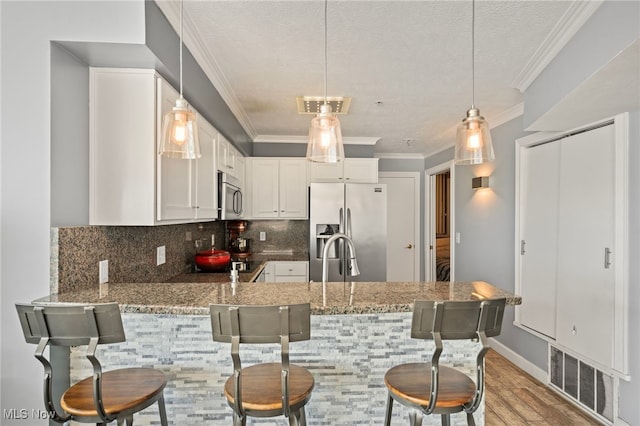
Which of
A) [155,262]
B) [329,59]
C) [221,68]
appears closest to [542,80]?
[329,59]

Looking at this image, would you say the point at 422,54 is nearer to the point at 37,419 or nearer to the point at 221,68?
the point at 221,68

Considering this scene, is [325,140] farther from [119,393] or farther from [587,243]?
[587,243]

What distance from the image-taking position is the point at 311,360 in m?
1.70

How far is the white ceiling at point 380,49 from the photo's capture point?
1.87 metres

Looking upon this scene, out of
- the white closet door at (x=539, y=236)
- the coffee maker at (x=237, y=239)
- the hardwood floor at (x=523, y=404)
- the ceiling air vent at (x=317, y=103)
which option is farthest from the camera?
the coffee maker at (x=237, y=239)

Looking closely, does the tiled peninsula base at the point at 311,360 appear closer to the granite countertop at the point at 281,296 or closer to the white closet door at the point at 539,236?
the granite countertop at the point at 281,296

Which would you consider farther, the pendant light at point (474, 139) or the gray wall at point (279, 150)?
the gray wall at point (279, 150)

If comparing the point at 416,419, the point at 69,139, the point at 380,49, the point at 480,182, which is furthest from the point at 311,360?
the point at 480,182

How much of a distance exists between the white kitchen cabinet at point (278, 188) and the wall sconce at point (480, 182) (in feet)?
6.72

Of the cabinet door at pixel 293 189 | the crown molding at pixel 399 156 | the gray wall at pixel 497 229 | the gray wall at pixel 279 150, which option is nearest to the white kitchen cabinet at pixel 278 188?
the cabinet door at pixel 293 189

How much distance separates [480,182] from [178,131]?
352 centimetres

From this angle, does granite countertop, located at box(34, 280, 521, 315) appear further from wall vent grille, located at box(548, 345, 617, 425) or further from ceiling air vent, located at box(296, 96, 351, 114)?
ceiling air vent, located at box(296, 96, 351, 114)

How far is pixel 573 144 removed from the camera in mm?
2719

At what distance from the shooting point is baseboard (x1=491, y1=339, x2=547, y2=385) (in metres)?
3.05
